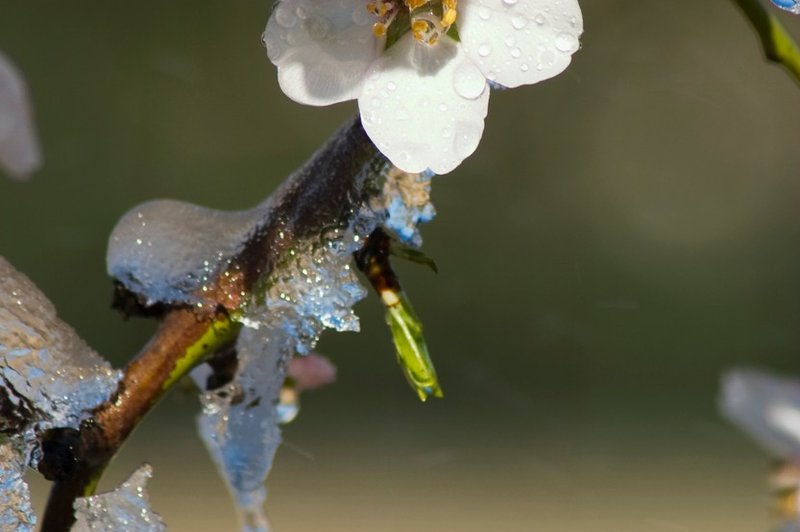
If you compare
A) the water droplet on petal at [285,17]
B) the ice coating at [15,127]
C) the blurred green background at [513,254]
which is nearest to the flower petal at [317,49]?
the water droplet on petal at [285,17]

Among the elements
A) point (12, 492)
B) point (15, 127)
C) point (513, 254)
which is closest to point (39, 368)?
point (12, 492)

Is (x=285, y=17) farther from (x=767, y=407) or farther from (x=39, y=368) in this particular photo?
(x=767, y=407)

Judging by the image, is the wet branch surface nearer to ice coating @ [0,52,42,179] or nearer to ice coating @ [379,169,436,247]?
ice coating @ [379,169,436,247]

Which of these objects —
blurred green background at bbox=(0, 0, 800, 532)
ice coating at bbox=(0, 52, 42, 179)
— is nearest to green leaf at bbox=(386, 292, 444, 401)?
ice coating at bbox=(0, 52, 42, 179)

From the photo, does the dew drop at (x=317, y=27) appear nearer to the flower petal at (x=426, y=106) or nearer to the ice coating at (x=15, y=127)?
the flower petal at (x=426, y=106)

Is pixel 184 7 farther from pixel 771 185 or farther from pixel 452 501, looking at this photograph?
pixel 771 185

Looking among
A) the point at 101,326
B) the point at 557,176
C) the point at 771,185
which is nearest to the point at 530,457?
the point at 557,176
